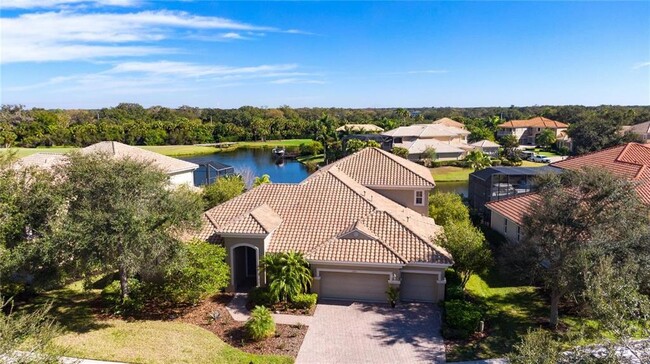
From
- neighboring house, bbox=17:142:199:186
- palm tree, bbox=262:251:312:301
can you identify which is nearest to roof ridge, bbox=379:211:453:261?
palm tree, bbox=262:251:312:301

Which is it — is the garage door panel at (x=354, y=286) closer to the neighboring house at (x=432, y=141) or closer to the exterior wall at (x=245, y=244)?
the exterior wall at (x=245, y=244)

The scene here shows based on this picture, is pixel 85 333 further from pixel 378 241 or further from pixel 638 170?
pixel 638 170

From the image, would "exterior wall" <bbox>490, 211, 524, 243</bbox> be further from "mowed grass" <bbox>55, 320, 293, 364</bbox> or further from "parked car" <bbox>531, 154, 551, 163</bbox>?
"parked car" <bbox>531, 154, 551, 163</bbox>

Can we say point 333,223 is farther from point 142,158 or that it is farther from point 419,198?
point 142,158

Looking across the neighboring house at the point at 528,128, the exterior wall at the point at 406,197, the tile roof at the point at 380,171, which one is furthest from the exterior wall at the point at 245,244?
the neighboring house at the point at 528,128

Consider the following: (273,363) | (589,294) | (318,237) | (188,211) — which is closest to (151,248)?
(188,211)

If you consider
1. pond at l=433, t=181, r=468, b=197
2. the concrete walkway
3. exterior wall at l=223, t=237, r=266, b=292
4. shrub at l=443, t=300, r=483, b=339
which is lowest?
the concrete walkway
